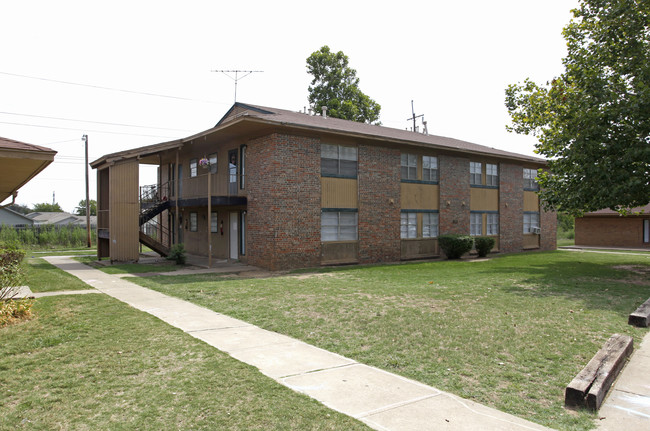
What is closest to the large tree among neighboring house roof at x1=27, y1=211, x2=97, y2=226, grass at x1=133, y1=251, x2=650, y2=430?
grass at x1=133, y1=251, x2=650, y2=430

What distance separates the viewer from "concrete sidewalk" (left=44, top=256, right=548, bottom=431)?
4.18 metres

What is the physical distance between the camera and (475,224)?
2491cm

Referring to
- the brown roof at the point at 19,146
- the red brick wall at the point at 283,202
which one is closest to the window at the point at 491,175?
the red brick wall at the point at 283,202

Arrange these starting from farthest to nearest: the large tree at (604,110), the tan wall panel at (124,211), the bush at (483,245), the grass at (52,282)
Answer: the bush at (483,245)
the tan wall panel at (124,211)
the large tree at (604,110)
the grass at (52,282)

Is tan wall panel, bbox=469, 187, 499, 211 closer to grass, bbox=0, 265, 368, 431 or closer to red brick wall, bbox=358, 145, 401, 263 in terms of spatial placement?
red brick wall, bbox=358, 145, 401, 263

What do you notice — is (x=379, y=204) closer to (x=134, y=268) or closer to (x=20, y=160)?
(x=134, y=268)

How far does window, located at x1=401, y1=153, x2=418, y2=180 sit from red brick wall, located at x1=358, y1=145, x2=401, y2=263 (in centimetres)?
54

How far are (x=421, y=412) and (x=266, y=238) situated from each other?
12964 mm

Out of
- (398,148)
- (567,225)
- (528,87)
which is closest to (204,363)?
(398,148)

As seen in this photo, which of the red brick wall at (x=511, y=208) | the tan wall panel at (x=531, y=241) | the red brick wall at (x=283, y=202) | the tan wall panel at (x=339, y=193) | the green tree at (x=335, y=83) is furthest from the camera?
the green tree at (x=335, y=83)

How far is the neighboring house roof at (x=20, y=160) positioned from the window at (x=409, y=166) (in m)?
14.5

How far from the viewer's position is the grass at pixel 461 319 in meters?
5.27

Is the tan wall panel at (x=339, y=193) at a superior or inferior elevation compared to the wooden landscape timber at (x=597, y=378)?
superior

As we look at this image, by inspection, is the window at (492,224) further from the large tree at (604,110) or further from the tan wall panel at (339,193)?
the tan wall panel at (339,193)
